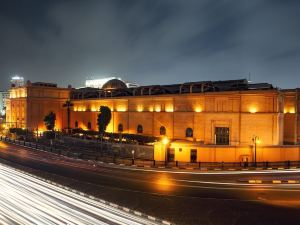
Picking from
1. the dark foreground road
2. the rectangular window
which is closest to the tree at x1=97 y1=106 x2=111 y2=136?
the dark foreground road

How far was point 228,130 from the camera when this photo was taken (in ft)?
124

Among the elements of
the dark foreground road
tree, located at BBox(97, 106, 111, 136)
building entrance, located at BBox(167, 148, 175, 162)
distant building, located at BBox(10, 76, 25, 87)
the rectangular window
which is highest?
distant building, located at BBox(10, 76, 25, 87)

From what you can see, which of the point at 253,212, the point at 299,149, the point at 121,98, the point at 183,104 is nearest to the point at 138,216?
the point at 253,212

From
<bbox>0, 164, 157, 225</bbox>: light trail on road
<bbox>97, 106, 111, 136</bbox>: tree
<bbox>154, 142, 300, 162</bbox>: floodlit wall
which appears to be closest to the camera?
<bbox>0, 164, 157, 225</bbox>: light trail on road

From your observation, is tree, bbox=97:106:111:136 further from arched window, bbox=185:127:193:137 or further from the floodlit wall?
the floodlit wall

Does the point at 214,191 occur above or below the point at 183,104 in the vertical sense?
below

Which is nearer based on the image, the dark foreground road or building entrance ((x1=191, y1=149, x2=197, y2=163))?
the dark foreground road

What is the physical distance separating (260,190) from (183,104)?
2519 centimetres

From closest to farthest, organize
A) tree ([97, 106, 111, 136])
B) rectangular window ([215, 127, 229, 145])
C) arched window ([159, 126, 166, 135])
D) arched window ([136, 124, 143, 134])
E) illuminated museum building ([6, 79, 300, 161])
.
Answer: illuminated museum building ([6, 79, 300, 161]) < rectangular window ([215, 127, 229, 145]) < tree ([97, 106, 111, 136]) < arched window ([159, 126, 166, 135]) < arched window ([136, 124, 143, 134])

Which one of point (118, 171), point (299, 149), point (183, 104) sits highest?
point (183, 104)

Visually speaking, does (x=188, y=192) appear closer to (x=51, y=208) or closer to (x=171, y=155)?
(x=51, y=208)

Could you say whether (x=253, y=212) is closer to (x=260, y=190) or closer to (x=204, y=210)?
(x=204, y=210)

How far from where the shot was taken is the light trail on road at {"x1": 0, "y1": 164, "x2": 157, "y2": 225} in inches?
530

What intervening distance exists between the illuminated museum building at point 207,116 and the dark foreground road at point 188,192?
197 inches
